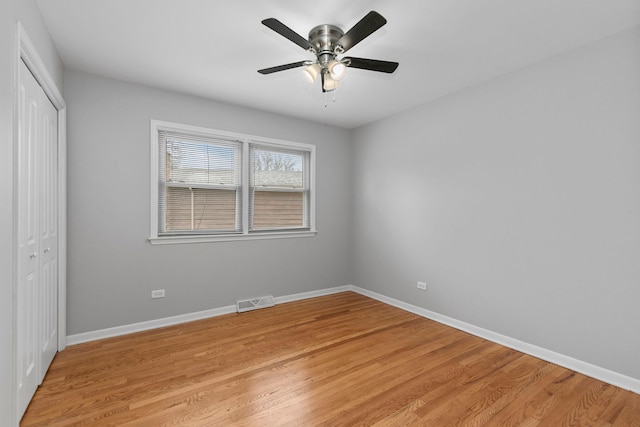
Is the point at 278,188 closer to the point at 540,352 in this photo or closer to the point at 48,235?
the point at 48,235

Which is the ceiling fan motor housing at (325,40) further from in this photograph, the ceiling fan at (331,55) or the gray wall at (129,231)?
the gray wall at (129,231)

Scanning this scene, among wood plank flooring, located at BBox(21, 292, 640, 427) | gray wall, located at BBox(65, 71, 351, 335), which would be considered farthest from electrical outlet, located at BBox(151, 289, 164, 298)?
wood plank flooring, located at BBox(21, 292, 640, 427)

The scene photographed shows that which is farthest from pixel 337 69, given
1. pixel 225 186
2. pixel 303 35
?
pixel 225 186

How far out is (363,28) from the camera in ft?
6.15

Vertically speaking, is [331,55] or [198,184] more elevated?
[331,55]

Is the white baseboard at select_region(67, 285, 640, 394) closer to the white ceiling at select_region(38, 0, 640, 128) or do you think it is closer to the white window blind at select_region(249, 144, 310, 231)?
the white window blind at select_region(249, 144, 310, 231)

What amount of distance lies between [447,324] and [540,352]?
92 centimetres

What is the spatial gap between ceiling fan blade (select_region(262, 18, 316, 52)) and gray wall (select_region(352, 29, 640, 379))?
6.87 feet

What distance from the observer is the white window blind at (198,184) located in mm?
3459

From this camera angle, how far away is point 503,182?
2979mm

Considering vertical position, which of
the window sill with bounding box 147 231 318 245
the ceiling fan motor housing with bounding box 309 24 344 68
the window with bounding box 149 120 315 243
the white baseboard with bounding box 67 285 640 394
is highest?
the ceiling fan motor housing with bounding box 309 24 344 68

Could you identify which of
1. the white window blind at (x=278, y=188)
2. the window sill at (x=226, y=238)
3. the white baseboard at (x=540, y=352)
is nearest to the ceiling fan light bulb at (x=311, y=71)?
the white window blind at (x=278, y=188)

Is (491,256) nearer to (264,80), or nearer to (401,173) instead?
(401,173)

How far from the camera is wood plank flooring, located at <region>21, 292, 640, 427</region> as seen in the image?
191 centimetres
